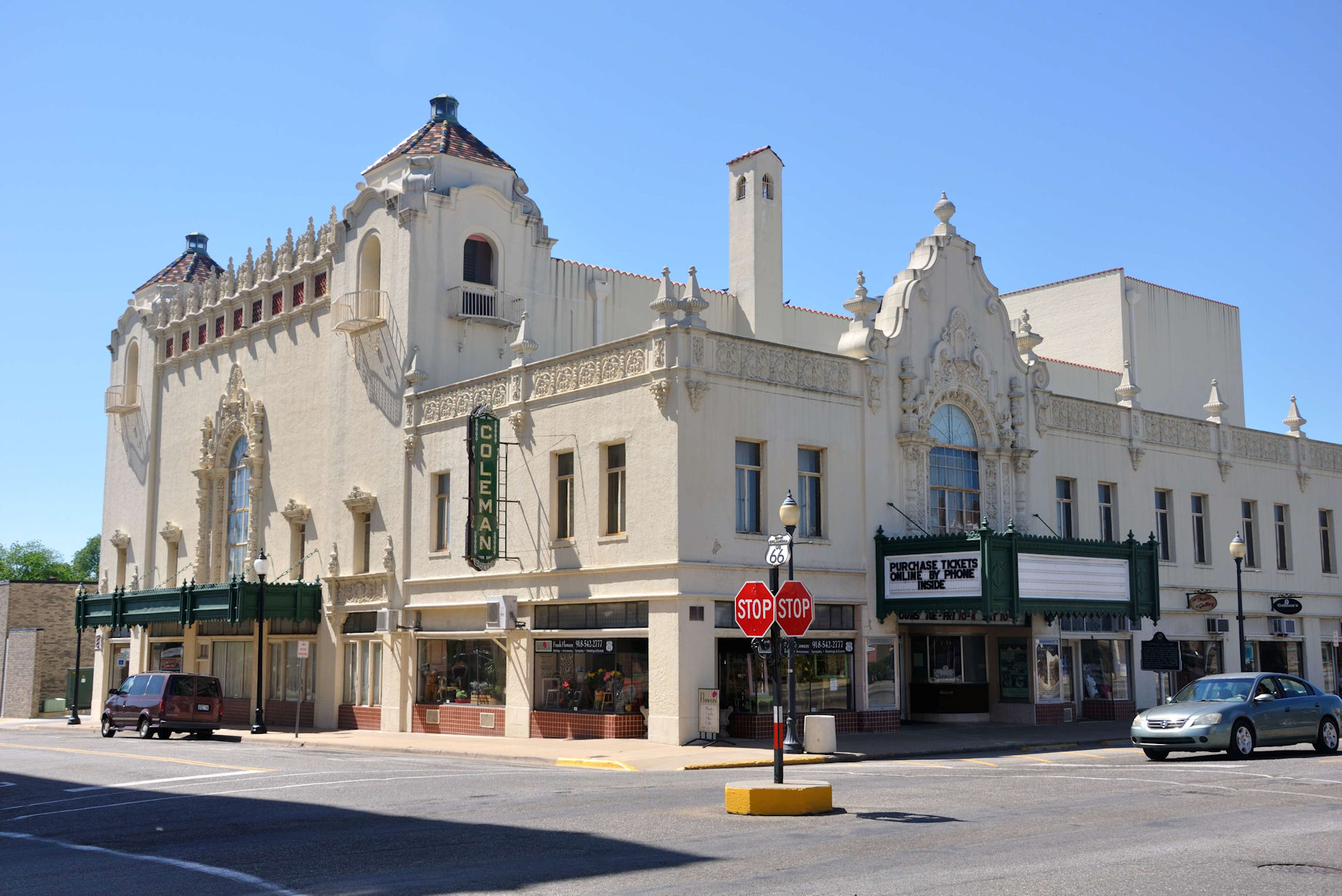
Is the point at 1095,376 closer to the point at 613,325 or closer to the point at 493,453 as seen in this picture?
the point at 613,325

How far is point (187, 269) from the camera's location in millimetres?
51719

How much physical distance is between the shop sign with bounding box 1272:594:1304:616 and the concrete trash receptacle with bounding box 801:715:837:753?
21562 mm

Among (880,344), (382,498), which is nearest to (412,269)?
(382,498)

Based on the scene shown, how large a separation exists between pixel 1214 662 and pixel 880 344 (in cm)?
1608

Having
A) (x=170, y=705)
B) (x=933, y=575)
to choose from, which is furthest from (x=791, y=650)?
(x=170, y=705)

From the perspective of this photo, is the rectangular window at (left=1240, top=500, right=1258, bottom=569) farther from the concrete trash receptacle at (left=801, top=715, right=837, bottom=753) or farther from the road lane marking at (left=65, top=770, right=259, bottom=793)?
the road lane marking at (left=65, top=770, right=259, bottom=793)

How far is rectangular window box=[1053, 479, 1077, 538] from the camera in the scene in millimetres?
35188

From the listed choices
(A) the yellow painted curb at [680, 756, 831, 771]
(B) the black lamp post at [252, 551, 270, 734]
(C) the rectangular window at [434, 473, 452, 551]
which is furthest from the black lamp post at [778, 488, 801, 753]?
(B) the black lamp post at [252, 551, 270, 734]

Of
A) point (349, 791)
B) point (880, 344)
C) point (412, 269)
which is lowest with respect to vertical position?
point (349, 791)

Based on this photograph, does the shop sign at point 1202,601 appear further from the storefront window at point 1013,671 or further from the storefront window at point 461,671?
the storefront window at point 461,671

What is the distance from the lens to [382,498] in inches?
1428

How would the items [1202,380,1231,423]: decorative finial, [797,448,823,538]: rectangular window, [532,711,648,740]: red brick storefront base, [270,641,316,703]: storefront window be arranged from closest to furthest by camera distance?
[532,711,648,740]: red brick storefront base, [797,448,823,538]: rectangular window, [270,641,316,703]: storefront window, [1202,380,1231,423]: decorative finial

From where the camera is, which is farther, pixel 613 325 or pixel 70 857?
pixel 613 325

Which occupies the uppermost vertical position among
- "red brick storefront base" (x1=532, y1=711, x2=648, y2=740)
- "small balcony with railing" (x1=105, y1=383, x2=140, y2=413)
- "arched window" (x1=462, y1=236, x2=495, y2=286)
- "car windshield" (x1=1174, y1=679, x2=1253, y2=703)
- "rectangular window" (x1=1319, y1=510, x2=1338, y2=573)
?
"arched window" (x1=462, y1=236, x2=495, y2=286)
